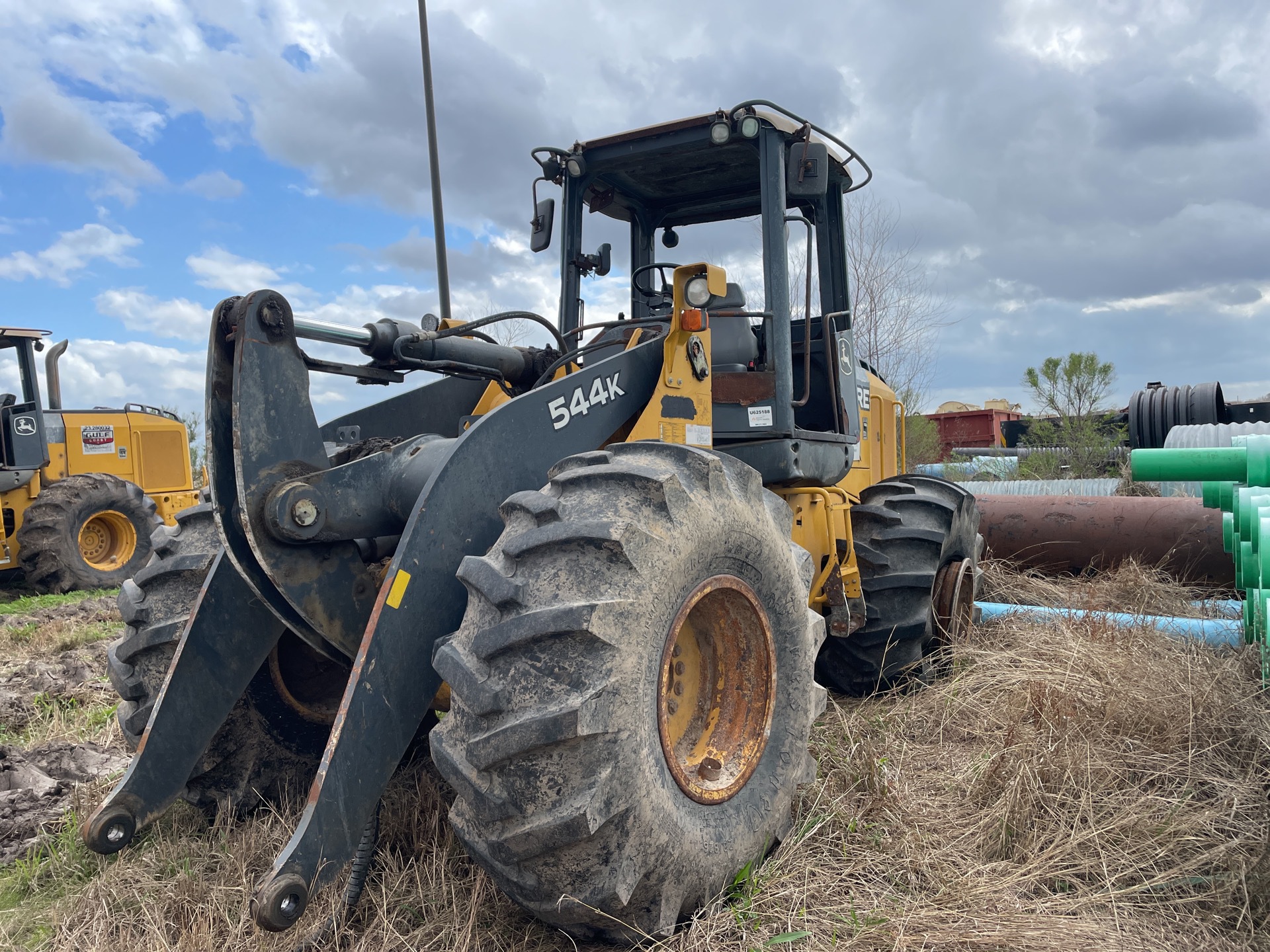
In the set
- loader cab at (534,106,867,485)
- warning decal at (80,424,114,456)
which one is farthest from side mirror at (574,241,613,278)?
warning decal at (80,424,114,456)

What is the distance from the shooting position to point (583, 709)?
2.25 m

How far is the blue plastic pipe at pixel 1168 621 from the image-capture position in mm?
5297

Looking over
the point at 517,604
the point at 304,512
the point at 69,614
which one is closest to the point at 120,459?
the point at 69,614

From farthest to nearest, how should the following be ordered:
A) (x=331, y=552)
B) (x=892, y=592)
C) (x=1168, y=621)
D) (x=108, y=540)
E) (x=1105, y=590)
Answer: (x=108, y=540)
(x=1105, y=590)
(x=1168, y=621)
(x=892, y=592)
(x=331, y=552)

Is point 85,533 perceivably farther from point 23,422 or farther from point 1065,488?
point 1065,488

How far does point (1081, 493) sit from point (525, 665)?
9.74m

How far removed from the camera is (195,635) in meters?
3.00

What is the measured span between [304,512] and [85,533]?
10.5 m

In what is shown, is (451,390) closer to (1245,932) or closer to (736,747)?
(736,747)

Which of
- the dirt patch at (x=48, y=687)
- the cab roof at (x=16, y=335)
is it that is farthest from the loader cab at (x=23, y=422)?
the dirt patch at (x=48, y=687)

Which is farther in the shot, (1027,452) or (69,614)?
(1027,452)

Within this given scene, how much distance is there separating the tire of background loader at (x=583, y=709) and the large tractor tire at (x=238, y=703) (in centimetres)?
135

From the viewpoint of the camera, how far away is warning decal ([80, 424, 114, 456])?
12.2m

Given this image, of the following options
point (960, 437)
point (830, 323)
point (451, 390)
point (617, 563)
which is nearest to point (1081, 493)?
point (830, 323)
